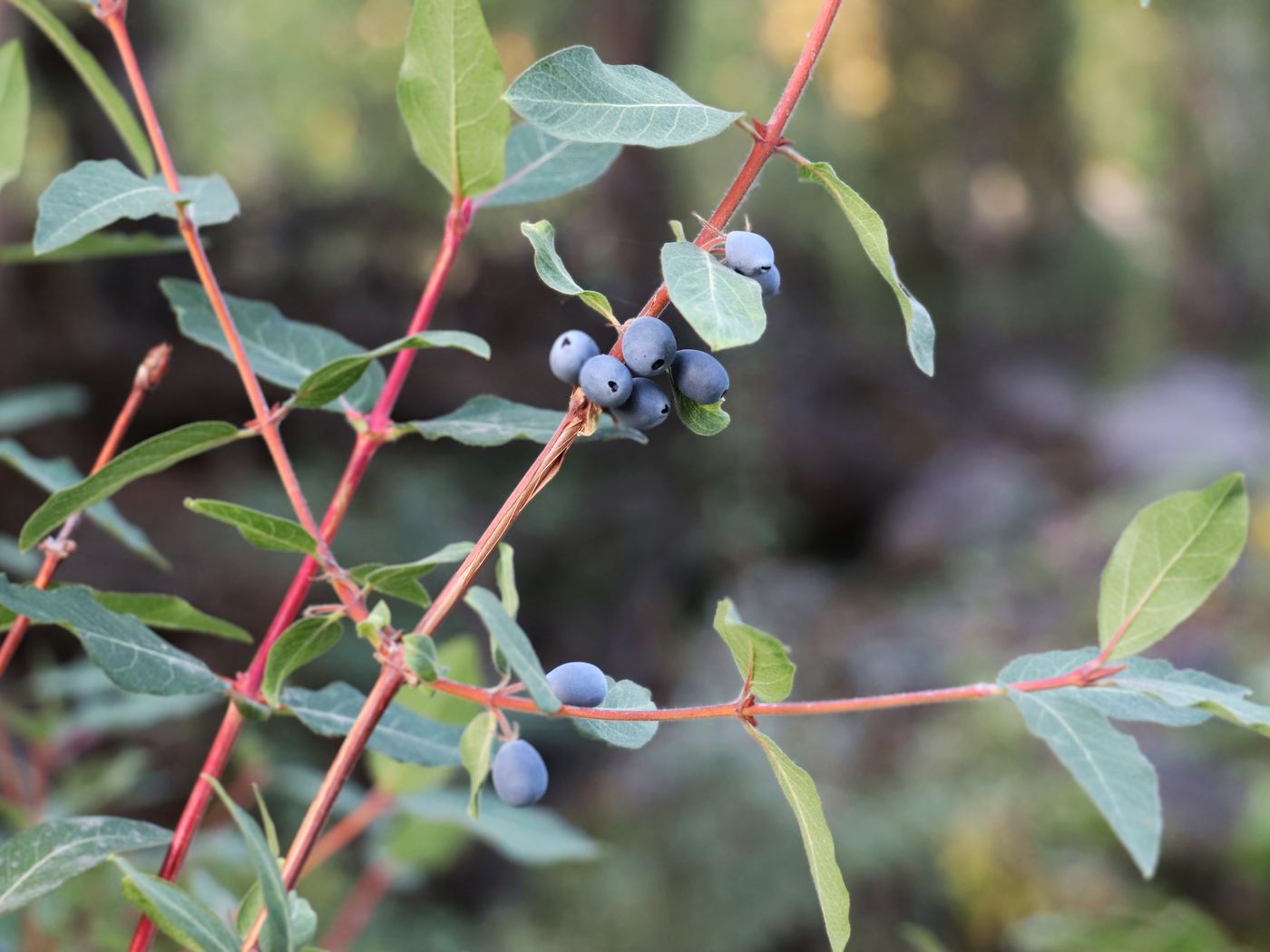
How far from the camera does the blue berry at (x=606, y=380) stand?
1.14ft

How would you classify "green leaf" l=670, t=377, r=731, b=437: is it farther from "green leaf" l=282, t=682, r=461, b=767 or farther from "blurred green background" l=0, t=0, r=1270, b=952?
"blurred green background" l=0, t=0, r=1270, b=952

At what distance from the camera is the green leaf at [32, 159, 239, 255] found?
38cm

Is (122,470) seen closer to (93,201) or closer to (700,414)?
(93,201)

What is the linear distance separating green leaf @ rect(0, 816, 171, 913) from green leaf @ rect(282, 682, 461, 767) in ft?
0.23

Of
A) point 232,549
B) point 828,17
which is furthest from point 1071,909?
point 828,17

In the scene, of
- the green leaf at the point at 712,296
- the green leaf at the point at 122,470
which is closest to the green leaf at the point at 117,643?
the green leaf at the point at 122,470

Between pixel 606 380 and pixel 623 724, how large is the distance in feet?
0.40

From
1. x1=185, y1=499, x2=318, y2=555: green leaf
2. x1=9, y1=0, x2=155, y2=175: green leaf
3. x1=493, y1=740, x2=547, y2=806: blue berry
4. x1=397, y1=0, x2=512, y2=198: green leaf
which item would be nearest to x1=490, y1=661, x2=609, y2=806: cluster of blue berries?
x1=493, y1=740, x2=547, y2=806: blue berry

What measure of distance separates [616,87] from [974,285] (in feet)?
37.0

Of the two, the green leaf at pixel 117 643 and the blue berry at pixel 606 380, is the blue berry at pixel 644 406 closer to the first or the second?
the blue berry at pixel 606 380

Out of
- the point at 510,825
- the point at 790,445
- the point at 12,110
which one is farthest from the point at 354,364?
the point at 790,445

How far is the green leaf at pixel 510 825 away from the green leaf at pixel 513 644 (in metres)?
0.40

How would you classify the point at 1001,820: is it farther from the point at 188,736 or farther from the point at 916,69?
the point at 916,69

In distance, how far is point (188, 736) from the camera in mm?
2520
